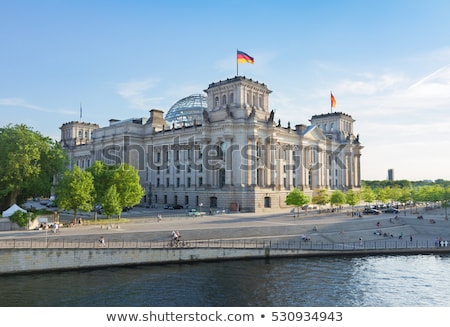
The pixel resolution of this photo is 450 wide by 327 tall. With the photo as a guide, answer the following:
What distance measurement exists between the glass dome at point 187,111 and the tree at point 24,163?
173ft

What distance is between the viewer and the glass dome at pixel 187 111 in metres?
119

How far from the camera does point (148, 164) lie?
108375 mm

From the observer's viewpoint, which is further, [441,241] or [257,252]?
[441,241]

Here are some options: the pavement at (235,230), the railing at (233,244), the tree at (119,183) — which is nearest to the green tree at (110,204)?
the pavement at (235,230)

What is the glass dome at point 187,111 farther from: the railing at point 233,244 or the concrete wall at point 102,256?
the concrete wall at point 102,256

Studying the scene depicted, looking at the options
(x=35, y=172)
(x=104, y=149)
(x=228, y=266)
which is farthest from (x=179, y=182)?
(x=228, y=266)

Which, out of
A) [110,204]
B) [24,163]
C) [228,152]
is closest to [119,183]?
[110,204]

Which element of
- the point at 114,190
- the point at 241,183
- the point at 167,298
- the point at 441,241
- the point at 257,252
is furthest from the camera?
the point at 241,183

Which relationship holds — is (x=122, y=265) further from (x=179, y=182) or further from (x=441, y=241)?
(x=179, y=182)

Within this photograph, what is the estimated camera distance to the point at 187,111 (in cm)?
12256

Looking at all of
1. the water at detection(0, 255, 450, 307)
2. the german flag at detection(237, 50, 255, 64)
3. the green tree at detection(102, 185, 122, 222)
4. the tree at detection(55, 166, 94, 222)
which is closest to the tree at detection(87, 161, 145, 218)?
the tree at detection(55, 166, 94, 222)

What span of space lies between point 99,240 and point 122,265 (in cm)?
443

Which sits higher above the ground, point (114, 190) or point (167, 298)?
point (114, 190)

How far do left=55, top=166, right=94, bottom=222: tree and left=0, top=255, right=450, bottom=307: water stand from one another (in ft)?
61.0
